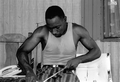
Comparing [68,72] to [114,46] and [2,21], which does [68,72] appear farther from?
[2,21]

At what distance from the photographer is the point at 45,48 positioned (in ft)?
6.67

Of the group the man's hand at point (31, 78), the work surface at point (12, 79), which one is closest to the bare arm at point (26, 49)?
the man's hand at point (31, 78)

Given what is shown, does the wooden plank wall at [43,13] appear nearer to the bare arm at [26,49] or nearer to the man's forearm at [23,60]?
the bare arm at [26,49]

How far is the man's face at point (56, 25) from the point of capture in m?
1.91

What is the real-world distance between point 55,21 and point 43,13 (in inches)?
72.7

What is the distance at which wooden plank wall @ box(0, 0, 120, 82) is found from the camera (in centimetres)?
362

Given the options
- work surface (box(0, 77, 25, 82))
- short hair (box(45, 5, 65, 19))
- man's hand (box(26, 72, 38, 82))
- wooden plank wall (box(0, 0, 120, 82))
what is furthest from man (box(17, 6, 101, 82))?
wooden plank wall (box(0, 0, 120, 82))

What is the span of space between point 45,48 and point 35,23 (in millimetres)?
1740

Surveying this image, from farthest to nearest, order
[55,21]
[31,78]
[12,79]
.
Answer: [12,79] → [55,21] → [31,78]

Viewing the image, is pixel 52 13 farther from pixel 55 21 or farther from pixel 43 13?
pixel 43 13

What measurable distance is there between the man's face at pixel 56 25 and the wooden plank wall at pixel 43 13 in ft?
5.45

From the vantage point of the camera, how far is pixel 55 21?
6.26ft

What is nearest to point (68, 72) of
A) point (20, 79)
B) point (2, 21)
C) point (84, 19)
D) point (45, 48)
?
point (45, 48)

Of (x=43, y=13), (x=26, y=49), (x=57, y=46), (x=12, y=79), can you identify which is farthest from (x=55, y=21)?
(x=43, y=13)
